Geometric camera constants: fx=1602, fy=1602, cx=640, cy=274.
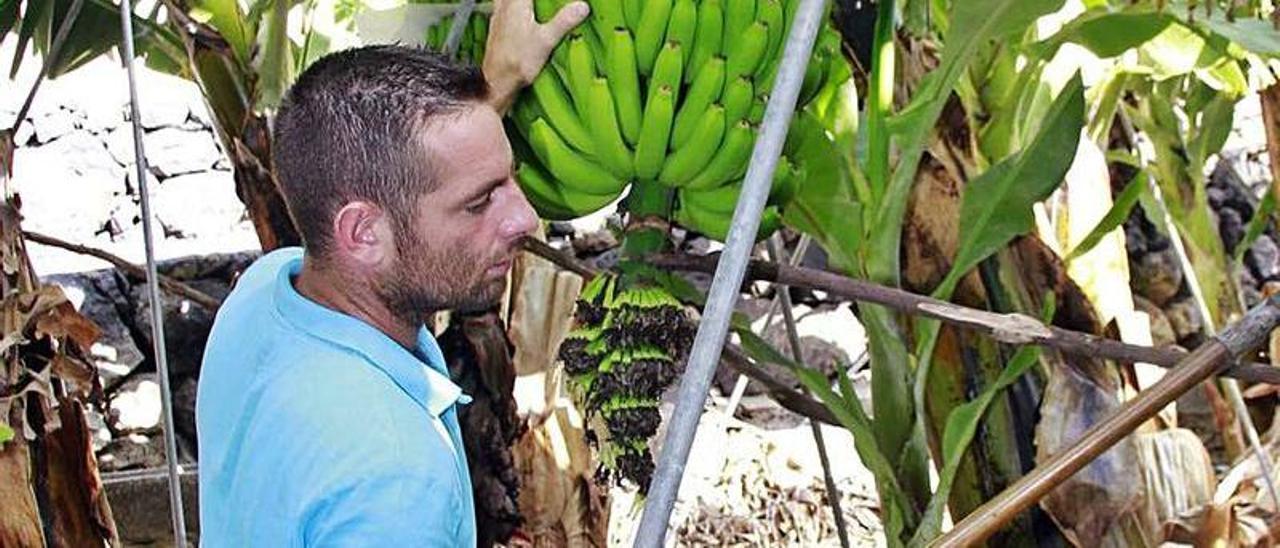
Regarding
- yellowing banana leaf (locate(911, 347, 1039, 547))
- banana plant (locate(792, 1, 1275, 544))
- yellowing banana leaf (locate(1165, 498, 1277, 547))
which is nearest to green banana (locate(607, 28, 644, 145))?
banana plant (locate(792, 1, 1275, 544))

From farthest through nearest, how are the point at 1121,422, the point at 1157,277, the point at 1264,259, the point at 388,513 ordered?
the point at 1264,259, the point at 1157,277, the point at 1121,422, the point at 388,513

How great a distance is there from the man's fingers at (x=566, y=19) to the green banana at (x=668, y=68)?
0.05m

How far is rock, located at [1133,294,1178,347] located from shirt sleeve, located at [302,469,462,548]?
2868mm

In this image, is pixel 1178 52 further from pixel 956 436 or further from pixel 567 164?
pixel 567 164

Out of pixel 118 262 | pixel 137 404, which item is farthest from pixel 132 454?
pixel 118 262

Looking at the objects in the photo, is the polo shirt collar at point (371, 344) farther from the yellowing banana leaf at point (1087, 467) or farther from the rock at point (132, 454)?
the rock at point (132, 454)

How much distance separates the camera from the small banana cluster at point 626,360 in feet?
3.08

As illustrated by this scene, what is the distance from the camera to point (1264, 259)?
12.8 feet

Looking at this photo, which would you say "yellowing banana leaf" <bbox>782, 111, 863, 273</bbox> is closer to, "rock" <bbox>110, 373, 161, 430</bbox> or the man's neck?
the man's neck

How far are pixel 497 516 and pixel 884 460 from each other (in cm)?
35

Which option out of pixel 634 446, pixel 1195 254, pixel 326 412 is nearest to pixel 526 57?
pixel 634 446

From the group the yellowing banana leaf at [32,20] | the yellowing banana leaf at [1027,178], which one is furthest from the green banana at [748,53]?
the yellowing banana leaf at [32,20]

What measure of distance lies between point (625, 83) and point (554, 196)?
126 mm

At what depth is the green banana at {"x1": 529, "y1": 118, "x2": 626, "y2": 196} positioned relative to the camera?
103 cm
